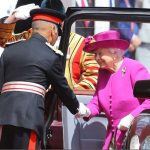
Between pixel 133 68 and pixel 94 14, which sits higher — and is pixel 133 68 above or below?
below

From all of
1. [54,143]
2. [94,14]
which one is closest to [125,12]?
[94,14]

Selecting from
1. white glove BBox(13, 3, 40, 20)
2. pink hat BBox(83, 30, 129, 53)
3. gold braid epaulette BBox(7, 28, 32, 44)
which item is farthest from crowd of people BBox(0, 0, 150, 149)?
gold braid epaulette BBox(7, 28, 32, 44)

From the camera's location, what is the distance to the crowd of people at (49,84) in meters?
3.78

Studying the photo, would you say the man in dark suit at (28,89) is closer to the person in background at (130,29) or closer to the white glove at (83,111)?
the white glove at (83,111)

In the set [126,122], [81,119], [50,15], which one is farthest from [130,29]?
[126,122]

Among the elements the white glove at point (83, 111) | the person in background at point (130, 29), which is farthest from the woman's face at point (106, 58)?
the person in background at point (130, 29)

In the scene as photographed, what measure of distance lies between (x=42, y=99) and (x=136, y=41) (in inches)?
162

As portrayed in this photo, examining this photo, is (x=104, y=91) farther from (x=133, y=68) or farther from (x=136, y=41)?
(x=136, y=41)

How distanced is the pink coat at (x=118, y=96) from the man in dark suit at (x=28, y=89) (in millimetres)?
267

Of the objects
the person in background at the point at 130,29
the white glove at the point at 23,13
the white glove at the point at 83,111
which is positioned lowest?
the white glove at the point at 83,111

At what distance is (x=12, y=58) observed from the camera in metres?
3.83

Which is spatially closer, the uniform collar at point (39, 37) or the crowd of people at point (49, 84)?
the crowd of people at point (49, 84)

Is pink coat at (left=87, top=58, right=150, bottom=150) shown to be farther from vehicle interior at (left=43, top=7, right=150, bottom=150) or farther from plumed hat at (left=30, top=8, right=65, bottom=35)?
plumed hat at (left=30, top=8, right=65, bottom=35)

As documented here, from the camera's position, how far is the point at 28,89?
3.79 meters
